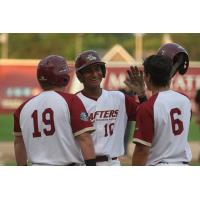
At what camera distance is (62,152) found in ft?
14.0

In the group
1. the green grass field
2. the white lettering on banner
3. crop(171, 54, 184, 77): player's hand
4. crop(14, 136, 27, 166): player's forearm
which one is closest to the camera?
crop(14, 136, 27, 166): player's forearm

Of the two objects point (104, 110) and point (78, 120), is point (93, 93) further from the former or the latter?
point (78, 120)

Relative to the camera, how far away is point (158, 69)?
4324mm

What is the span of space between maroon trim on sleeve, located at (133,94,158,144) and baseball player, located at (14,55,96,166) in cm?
37

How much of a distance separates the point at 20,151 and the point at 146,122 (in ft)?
3.77

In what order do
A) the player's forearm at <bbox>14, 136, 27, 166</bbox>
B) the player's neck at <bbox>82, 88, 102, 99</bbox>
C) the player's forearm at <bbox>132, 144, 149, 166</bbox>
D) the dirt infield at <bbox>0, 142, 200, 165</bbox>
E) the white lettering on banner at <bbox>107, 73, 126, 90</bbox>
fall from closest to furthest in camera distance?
1. the player's forearm at <bbox>132, 144, 149, 166</bbox>
2. the player's forearm at <bbox>14, 136, 27, 166</bbox>
3. the player's neck at <bbox>82, 88, 102, 99</bbox>
4. the dirt infield at <bbox>0, 142, 200, 165</bbox>
5. the white lettering on banner at <bbox>107, 73, 126, 90</bbox>

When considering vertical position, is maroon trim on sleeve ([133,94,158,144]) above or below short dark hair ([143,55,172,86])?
below

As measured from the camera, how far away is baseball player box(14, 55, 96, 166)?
13.8 ft

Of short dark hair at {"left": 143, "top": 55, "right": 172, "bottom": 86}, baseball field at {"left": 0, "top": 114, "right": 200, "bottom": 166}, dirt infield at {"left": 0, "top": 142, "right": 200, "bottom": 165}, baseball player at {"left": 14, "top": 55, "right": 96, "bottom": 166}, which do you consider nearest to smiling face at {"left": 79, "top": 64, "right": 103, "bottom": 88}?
baseball player at {"left": 14, "top": 55, "right": 96, "bottom": 166}

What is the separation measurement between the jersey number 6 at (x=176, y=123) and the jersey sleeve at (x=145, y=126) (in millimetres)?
179

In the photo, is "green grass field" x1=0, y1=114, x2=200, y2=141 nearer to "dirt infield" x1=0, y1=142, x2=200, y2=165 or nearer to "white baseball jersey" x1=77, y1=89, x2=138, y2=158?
"dirt infield" x1=0, y1=142, x2=200, y2=165

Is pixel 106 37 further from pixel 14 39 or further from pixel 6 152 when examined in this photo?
pixel 6 152

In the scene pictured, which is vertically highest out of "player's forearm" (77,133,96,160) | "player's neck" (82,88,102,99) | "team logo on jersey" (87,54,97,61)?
"team logo on jersey" (87,54,97,61)

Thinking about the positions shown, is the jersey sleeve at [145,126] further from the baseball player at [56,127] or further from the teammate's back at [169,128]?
the baseball player at [56,127]
